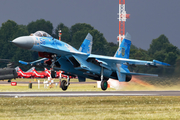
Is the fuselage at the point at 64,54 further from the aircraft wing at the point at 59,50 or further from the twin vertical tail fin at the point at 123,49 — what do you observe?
the twin vertical tail fin at the point at 123,49

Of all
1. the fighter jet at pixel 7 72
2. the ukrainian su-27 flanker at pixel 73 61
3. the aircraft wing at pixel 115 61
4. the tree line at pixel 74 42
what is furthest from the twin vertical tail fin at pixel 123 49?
the tree line at pixel 74 42

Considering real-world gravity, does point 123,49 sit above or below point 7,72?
above

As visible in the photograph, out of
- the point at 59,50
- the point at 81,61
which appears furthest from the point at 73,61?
A: the point at 59,50

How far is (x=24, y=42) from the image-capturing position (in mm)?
20641

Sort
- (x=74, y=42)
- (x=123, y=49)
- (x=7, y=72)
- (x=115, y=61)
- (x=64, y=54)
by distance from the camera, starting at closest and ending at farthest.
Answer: (x=64, y=54), (x=115, y=61), (x=123, y=49), (x=7, y=72), (x=74, y=42)

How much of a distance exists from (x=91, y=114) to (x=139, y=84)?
60.2 feet

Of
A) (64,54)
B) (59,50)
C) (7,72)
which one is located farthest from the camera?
(7,72)

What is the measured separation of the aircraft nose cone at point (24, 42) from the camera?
20516mm

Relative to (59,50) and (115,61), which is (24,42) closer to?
(59,50)

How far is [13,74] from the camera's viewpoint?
51281 mm

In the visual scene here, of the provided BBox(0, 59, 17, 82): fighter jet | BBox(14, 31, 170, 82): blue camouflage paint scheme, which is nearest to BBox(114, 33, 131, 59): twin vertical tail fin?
BBox(14, 31, 170, 82): blue camouflage paint scheme

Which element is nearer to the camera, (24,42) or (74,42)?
(24,42)

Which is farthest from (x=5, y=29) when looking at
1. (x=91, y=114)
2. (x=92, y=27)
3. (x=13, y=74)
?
(x=91, y=114)

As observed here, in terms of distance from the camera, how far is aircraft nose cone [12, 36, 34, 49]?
20516mm
